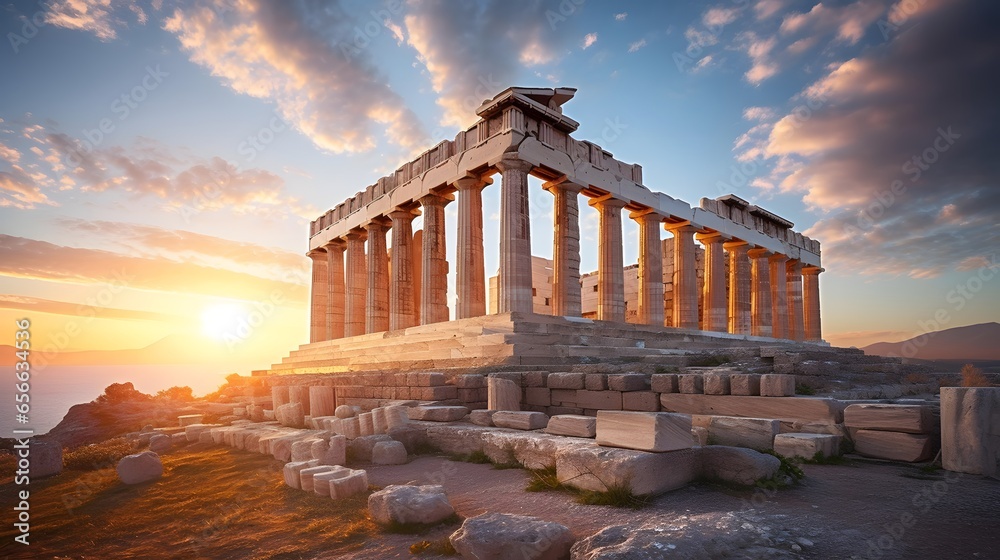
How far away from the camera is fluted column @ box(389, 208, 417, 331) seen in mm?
22964

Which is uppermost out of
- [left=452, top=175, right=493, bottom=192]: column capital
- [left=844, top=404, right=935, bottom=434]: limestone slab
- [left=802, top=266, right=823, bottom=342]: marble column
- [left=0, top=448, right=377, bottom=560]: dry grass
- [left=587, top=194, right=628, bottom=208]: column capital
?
[left=452, top=175, right=493, bottom=192]: column capital

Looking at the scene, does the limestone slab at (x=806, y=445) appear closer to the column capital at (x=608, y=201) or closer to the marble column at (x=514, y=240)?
the marble column at (x=514, y=240)

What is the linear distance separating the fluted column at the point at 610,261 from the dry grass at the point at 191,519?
15.2 metres

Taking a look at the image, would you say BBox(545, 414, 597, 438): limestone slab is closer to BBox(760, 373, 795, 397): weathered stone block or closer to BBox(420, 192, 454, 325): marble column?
BBox(760, 373, 795, 397): weathered stone block

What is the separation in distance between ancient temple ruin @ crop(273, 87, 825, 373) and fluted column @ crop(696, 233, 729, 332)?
6cm

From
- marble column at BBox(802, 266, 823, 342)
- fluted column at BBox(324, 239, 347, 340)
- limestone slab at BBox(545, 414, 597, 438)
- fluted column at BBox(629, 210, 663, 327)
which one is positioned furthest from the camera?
marble column at BBox(802, 266, 823, 342)

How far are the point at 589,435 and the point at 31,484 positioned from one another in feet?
29.5

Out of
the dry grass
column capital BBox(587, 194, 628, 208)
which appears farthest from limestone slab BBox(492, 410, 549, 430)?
column capital BBox(587, 194, 628, 208)

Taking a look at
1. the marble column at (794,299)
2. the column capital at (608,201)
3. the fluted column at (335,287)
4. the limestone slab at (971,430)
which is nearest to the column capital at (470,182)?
the column capital at (608,201)

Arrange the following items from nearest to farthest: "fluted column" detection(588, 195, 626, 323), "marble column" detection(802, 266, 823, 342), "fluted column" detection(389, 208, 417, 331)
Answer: "fluted column" detection(588, 195, 626, 323) < "fluted column" detection(389, 208, 417, 331) < "marble column" detection(802, 266, 823, 342)

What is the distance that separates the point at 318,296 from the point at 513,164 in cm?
1806

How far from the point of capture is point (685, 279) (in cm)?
2409

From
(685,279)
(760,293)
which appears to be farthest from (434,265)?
(760,293)

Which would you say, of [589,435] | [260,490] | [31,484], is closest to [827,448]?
[589,435]
